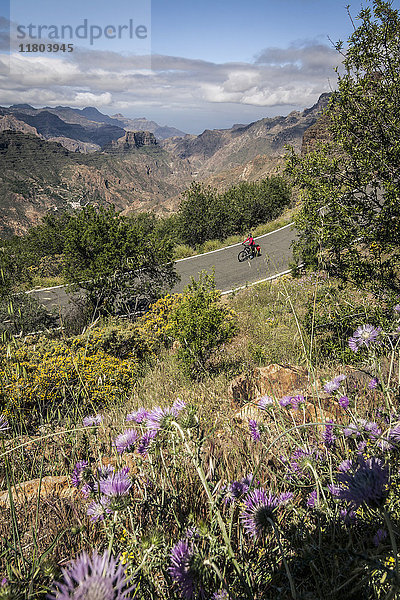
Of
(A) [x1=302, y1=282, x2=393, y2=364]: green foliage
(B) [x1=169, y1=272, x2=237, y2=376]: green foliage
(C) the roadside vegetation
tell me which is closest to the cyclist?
(C) the roadside vegetation

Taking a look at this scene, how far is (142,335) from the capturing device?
24.4ft

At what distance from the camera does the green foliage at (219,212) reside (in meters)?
21.4

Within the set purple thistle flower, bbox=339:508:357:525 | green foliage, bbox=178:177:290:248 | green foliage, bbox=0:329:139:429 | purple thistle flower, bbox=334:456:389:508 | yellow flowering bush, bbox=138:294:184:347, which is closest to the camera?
purple thistle flower, bbox=334:456:389:508

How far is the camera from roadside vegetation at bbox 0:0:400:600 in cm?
93

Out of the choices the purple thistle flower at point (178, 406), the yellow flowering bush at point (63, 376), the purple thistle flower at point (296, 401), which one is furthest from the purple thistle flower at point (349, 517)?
the yellow flowering bush at point (63, 376)

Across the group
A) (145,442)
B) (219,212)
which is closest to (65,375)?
(145,442)

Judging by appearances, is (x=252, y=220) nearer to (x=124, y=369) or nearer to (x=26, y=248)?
(x=26, y=248)

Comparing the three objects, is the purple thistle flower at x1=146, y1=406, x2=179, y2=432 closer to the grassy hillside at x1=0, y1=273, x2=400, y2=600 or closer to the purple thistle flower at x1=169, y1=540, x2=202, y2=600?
the grassy hillside at x1=0, y1=273, x2=400, y2=600

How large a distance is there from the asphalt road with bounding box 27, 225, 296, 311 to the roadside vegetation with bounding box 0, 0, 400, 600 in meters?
2.06

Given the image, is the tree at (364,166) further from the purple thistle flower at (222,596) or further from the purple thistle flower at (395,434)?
the purple thistle flower at (222,596)

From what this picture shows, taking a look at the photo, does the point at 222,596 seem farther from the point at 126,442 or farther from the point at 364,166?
the point at 364,166

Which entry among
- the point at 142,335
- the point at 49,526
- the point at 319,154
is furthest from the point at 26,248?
the point at 49,526

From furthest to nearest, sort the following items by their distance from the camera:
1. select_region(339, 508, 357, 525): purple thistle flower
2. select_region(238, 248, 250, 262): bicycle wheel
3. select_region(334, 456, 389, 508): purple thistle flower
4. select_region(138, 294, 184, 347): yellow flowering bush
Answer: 1. select_region(238, 248, 250, 262): bicycle wheel
2. select_region(138, 294, 184, 347): yellow flowering bush
3. select_region(339, 508, 357, 525): purple thistle flower
4. select_region(334, 456, 389, 508): purple thistle flower

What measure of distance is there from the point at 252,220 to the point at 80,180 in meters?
200
